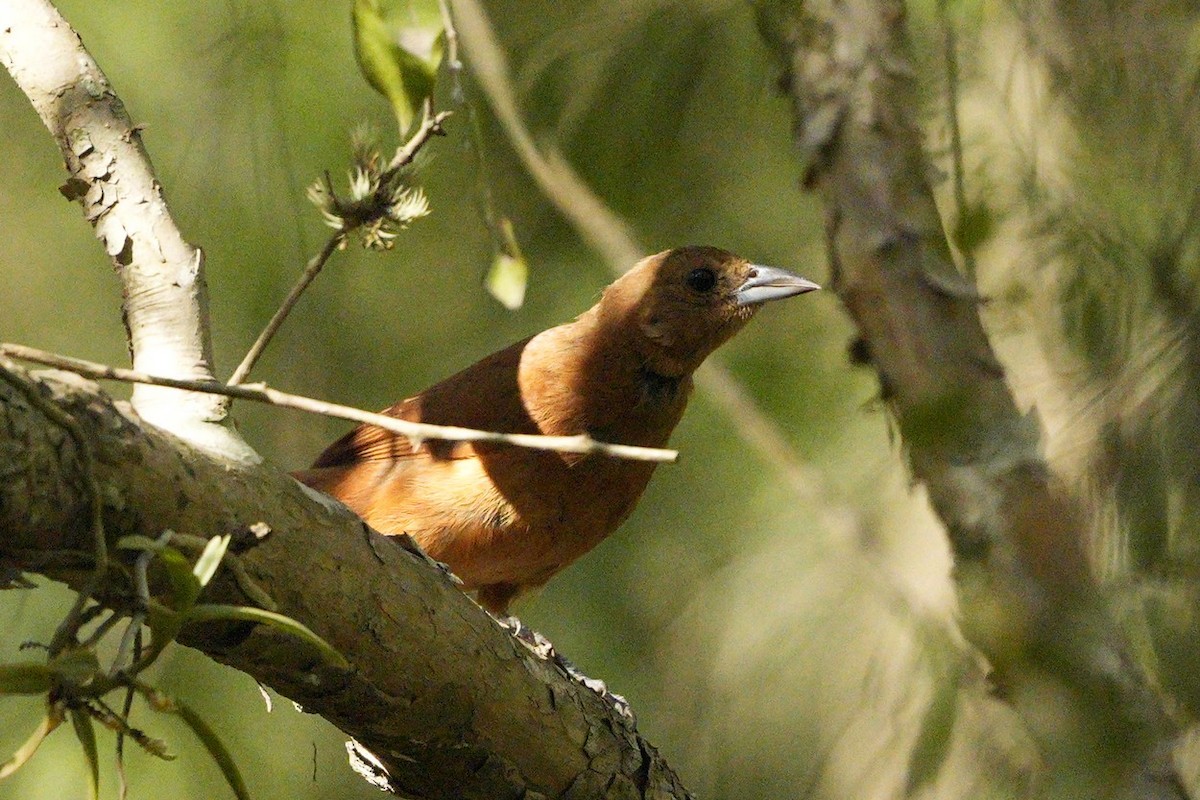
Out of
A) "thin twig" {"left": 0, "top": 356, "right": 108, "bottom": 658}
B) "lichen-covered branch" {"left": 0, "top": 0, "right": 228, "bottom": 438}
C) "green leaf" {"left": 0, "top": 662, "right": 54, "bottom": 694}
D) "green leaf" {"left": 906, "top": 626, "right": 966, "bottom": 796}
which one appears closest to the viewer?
"green leaf" {"left": 0, "top": 662, "right": 54, "bottom": 694}

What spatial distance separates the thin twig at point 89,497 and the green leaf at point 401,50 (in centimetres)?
71

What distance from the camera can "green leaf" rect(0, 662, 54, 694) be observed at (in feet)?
4.22

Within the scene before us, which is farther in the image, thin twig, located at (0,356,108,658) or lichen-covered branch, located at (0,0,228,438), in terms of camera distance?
lichen-covered branch, located at (0,0,228,438)

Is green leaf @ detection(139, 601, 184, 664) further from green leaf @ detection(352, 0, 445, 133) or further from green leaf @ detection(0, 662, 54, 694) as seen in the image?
green leaf @ detection(352, 0, 445, 133)

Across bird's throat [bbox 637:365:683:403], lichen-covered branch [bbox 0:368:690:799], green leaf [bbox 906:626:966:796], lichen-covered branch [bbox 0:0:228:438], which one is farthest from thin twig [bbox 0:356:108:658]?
bird's throat [bbox 637:365:683:403]

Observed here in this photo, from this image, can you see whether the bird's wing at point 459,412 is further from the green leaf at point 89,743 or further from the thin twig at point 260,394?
the green leaf at point 89,743

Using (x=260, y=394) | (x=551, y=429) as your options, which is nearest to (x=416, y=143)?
(x=260, y=394)

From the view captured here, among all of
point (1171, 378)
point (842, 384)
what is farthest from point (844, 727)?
point (842, 384)

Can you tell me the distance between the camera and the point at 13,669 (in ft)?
4.22

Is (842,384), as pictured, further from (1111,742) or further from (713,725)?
(1111,742)

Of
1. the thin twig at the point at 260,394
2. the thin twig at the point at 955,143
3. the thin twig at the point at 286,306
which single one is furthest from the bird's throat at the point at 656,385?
the thin twig at the point at 260,394

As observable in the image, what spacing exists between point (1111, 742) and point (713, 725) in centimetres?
190

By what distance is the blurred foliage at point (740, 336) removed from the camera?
1.87 m

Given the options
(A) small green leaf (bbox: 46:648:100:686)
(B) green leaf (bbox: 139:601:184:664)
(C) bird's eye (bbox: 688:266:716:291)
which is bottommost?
(C) bird's eye (bbox: 688:266:716:291)
